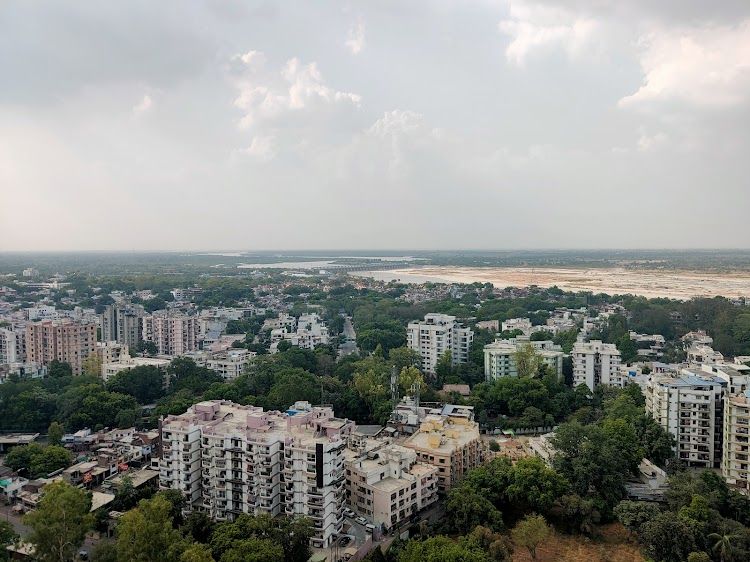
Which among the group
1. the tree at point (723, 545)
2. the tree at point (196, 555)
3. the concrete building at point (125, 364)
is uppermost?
the tree at point (196, 555)

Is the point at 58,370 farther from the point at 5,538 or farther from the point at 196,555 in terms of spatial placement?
the point at 196,555

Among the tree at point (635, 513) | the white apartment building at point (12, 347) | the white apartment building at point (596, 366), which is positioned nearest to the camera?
the tree at point (635, 513)

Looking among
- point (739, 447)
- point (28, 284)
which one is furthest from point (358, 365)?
point (28, 284)

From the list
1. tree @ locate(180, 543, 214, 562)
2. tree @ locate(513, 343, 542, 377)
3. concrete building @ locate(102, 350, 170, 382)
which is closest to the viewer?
tree @ locate(180, 543, 214, 562)

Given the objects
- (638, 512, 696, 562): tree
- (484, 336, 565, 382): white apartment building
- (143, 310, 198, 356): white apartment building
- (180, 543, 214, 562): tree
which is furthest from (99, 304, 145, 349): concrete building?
(638, 512, 696, 562): tree

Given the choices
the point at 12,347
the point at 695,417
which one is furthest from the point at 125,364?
the point at 695,417

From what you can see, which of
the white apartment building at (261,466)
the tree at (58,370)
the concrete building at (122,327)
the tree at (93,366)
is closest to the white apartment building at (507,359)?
the white apartment building at (261,466)

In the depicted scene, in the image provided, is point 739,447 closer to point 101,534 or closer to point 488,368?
point 488,368

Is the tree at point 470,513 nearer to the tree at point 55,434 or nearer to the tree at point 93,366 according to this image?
the tree at point 55,434

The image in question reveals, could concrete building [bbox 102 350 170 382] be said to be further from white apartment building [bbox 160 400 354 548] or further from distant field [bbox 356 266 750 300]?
distant field [bbox 356 266 750 300]
